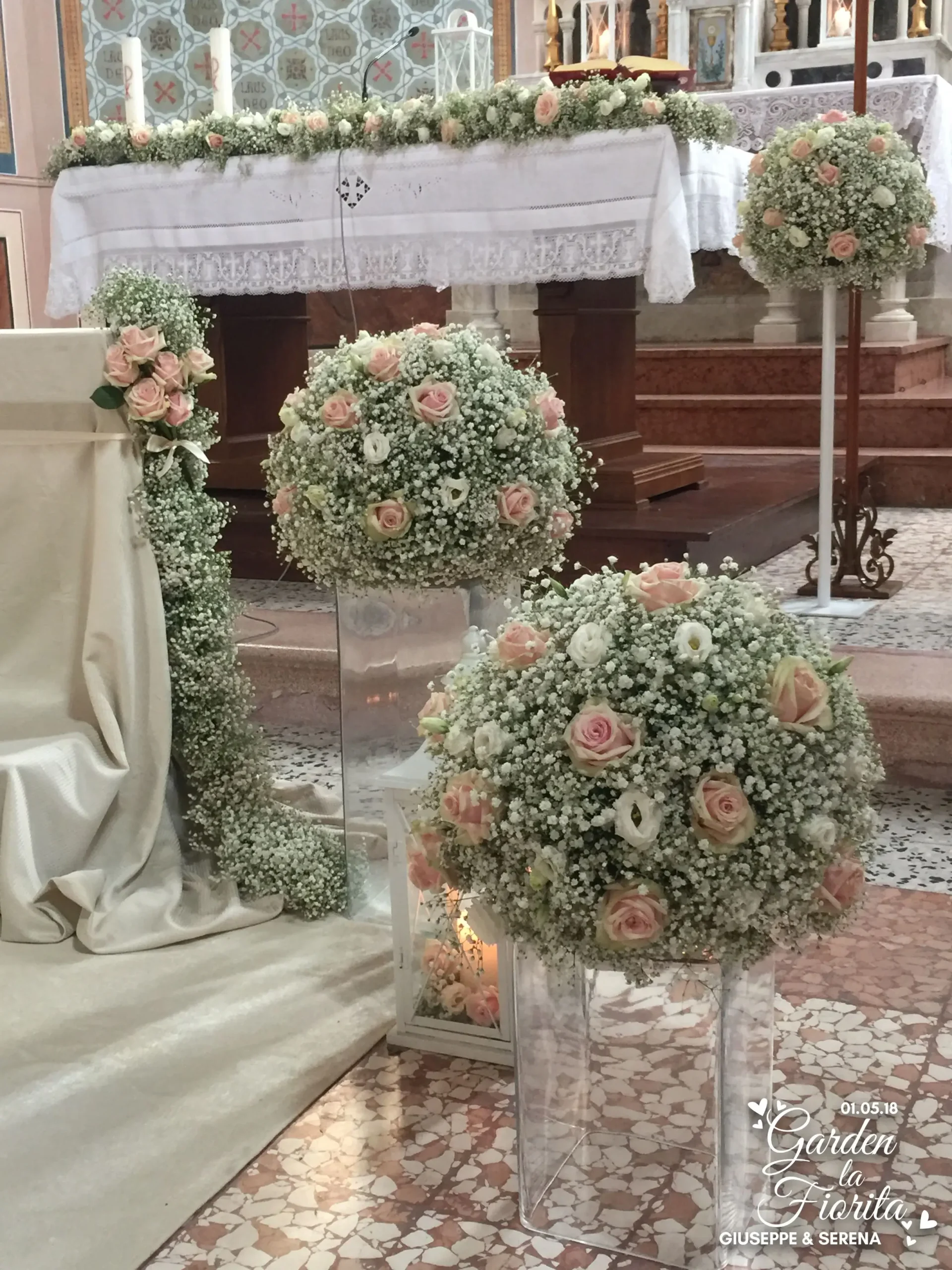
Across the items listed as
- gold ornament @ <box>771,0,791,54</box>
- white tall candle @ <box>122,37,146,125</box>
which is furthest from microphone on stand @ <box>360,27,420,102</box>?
gold ornament @ <box>771,0,791,54</box>

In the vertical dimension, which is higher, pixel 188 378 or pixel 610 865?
pixel 188 378

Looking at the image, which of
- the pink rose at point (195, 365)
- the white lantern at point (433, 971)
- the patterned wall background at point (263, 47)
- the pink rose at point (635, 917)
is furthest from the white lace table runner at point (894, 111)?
the pink rose at point (635, 917)

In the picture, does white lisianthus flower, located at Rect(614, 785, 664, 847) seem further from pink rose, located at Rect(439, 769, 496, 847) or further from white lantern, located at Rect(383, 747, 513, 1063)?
white lantern, located at Rect(383, 747, 513, 1063)

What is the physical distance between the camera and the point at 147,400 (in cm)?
259

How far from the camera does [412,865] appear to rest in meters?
1.77

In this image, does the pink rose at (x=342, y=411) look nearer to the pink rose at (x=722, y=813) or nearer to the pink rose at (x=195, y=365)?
the pink rose at (x=195, y=365)

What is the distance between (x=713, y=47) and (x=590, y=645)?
22.7 feet

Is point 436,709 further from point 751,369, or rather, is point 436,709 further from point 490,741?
→ point 751,369

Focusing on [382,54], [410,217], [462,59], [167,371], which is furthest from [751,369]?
[167,371]

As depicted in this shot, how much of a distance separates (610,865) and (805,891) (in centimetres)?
22

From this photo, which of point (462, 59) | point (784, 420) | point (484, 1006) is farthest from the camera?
point (784, 420)

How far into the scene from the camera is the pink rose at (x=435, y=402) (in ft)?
7.21

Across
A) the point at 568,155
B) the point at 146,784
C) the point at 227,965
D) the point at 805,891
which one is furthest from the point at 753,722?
the point at 568,155

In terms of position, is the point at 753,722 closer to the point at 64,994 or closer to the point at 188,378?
the point at 64,994
